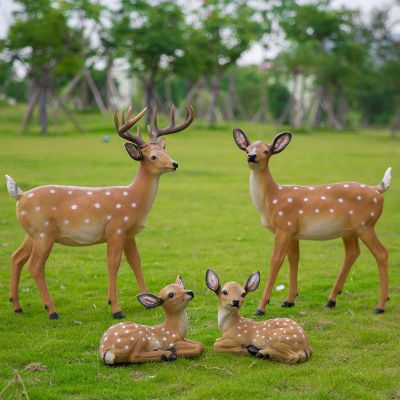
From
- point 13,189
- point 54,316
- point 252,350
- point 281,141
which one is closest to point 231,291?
point 252,350

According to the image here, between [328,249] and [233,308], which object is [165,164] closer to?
[233,308]

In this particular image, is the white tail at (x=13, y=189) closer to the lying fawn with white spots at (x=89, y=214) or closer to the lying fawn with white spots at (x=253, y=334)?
the lying fawn with white spots at (x=89, y=214)

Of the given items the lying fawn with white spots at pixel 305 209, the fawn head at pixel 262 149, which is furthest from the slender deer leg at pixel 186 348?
the fawn head at pixel 262 149

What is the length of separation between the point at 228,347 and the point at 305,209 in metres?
2.09

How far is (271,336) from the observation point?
6.02 metres

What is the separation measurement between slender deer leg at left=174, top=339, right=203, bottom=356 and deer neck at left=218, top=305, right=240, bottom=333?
0.30 m

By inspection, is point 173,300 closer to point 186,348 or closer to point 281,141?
point 186,348

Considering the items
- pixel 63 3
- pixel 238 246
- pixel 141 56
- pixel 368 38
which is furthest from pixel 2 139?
pixel 368 38

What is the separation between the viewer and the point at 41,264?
24.0ft

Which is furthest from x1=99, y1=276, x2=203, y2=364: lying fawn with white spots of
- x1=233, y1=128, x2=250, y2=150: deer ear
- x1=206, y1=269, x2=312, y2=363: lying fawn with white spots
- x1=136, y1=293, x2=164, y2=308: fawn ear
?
x1=233, y1=128, x2=250, y2=150: deer ear

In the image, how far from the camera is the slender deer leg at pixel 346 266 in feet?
26.2

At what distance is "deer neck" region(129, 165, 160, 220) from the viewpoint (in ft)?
25.0

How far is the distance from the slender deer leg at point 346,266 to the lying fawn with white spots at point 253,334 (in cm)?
194

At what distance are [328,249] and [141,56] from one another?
30.3 meters
